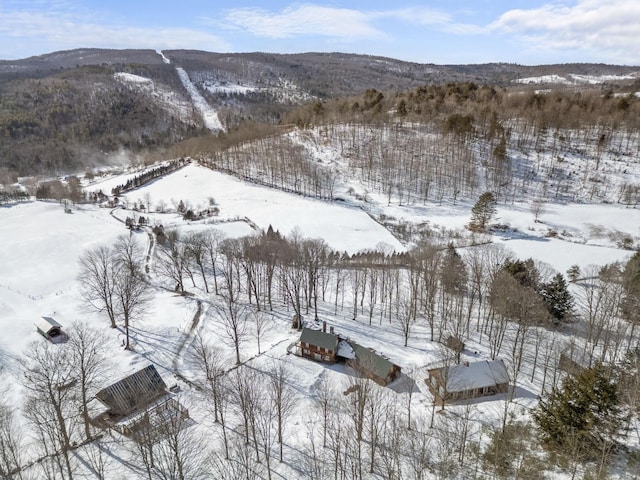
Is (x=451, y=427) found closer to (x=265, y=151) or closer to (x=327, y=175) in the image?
(x=327, y=175)

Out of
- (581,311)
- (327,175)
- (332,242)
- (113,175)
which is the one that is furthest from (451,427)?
(113,175)

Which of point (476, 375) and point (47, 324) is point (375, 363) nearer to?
point (476, 375)

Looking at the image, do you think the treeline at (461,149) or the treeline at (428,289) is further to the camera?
the treeline at (461,149)

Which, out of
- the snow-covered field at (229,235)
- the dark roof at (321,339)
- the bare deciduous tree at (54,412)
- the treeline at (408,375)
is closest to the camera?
the bare deciduous tree at (54,412)

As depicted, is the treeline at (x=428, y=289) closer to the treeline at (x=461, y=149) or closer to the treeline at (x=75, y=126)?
the treeline at (x=461, y=149)

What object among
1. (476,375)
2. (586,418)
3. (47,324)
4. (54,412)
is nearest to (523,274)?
(476,375)

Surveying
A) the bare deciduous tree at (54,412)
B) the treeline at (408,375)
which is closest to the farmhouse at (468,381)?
the treeline at (408,375)
